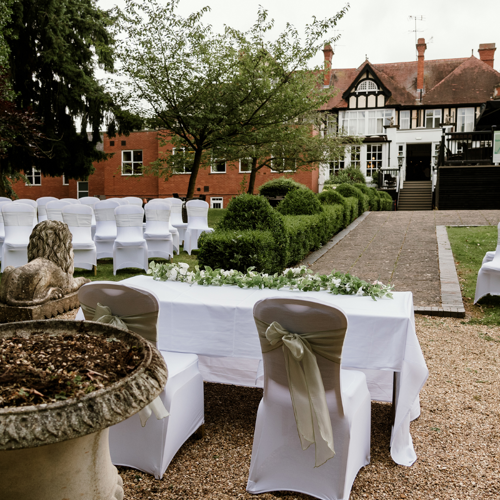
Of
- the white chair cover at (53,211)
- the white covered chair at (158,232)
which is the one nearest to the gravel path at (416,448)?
the white covered chair at (158,232)

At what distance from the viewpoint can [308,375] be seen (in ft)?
8.40

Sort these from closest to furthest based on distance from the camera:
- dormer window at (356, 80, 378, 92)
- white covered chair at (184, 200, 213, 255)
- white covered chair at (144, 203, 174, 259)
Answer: white covered chair at (144, 203, 174, 259) < white covered chair at (184, 200, 213, 255) < dormer window at (356, 80, 378, 92)

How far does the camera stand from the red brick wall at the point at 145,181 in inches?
1213

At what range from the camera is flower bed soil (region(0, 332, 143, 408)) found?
5.04ft

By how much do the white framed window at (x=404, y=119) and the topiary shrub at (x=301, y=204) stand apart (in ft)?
88.3

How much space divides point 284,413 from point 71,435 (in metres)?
1.56

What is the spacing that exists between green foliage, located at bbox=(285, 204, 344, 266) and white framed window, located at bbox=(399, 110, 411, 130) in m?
24.5

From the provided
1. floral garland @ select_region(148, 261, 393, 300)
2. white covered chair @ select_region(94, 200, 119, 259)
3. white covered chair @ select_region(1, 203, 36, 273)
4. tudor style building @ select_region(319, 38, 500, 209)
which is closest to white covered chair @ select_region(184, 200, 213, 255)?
white covered chair @ select_region(94, 200, 119, 259)

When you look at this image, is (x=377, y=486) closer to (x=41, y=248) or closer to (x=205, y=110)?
(x=41, y=248)

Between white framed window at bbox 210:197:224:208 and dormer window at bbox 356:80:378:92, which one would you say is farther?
dormer window at bbox 356:80:378:92

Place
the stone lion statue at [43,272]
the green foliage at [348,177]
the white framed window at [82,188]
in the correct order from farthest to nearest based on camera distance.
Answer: the white framed window at [82,188]
the green foliage at [348,177]
the stone lion statue at [43,272]

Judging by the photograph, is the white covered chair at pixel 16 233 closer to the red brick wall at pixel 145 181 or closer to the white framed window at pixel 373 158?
the red brick wall at pixel 145 181

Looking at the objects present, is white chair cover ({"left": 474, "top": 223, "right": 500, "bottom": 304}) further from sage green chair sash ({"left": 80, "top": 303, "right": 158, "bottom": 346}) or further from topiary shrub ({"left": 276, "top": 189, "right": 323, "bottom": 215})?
topiary shrub ({"left": 276, "top": 189, "right": 323, "bottom": 215})

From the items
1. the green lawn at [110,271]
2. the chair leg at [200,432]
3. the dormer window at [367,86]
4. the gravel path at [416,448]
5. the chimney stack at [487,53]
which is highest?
the chimney stack at [487,53]
